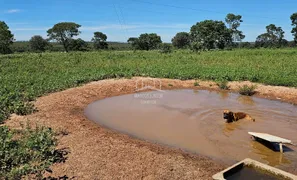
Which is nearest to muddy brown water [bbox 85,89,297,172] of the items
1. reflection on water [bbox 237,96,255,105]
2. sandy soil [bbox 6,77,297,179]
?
reflection on water [bbox 237,96,255,105]

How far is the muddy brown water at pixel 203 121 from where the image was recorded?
5.74 metres

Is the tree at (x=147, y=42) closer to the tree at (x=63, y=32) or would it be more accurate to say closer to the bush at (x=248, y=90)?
the tree at (x=63, y=32)

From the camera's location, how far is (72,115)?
8055 mm

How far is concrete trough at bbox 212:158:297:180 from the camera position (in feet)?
12.9

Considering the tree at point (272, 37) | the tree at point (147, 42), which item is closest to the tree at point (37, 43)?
the tree at point (147, 42)

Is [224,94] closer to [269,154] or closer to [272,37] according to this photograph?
[269,154]

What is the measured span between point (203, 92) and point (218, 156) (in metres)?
6.61

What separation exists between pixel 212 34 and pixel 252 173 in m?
46.3

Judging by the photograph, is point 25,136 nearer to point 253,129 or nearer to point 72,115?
point 72,115

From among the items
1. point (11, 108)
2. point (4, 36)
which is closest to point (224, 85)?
point (11, 108)

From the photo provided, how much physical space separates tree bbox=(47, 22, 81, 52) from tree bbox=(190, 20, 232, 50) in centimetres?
2650

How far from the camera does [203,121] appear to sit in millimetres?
7734

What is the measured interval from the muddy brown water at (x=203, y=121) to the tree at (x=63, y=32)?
48885mm

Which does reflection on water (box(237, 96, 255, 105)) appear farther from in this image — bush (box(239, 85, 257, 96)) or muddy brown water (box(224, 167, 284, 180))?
muddy brown water (box(224, 167, 284, 180))
